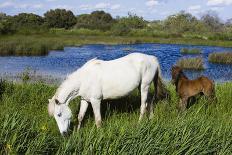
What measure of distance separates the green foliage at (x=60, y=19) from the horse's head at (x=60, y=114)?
8681 cm

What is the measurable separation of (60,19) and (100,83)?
87.9 m

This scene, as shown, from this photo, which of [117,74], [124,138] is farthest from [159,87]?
[124,138]

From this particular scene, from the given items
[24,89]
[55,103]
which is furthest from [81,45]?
[55,103]

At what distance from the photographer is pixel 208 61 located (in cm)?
3384

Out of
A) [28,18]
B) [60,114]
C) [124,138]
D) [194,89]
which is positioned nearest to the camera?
[124,138]

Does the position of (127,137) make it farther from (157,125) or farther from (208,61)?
(208,61)

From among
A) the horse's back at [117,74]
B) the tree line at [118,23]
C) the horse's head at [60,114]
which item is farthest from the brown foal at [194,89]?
the tree line at [118,23]

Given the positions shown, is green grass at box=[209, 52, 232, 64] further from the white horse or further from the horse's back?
the horse's back

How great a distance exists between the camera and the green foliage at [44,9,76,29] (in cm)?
9394

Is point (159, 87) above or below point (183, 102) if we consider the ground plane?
above

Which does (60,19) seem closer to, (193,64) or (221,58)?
(221,58)

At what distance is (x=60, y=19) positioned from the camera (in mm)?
94000

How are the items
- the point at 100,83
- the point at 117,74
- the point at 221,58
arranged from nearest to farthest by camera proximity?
the point at 100,83
the point at 117,74
the point at 221,58

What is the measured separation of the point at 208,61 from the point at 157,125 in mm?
29022
